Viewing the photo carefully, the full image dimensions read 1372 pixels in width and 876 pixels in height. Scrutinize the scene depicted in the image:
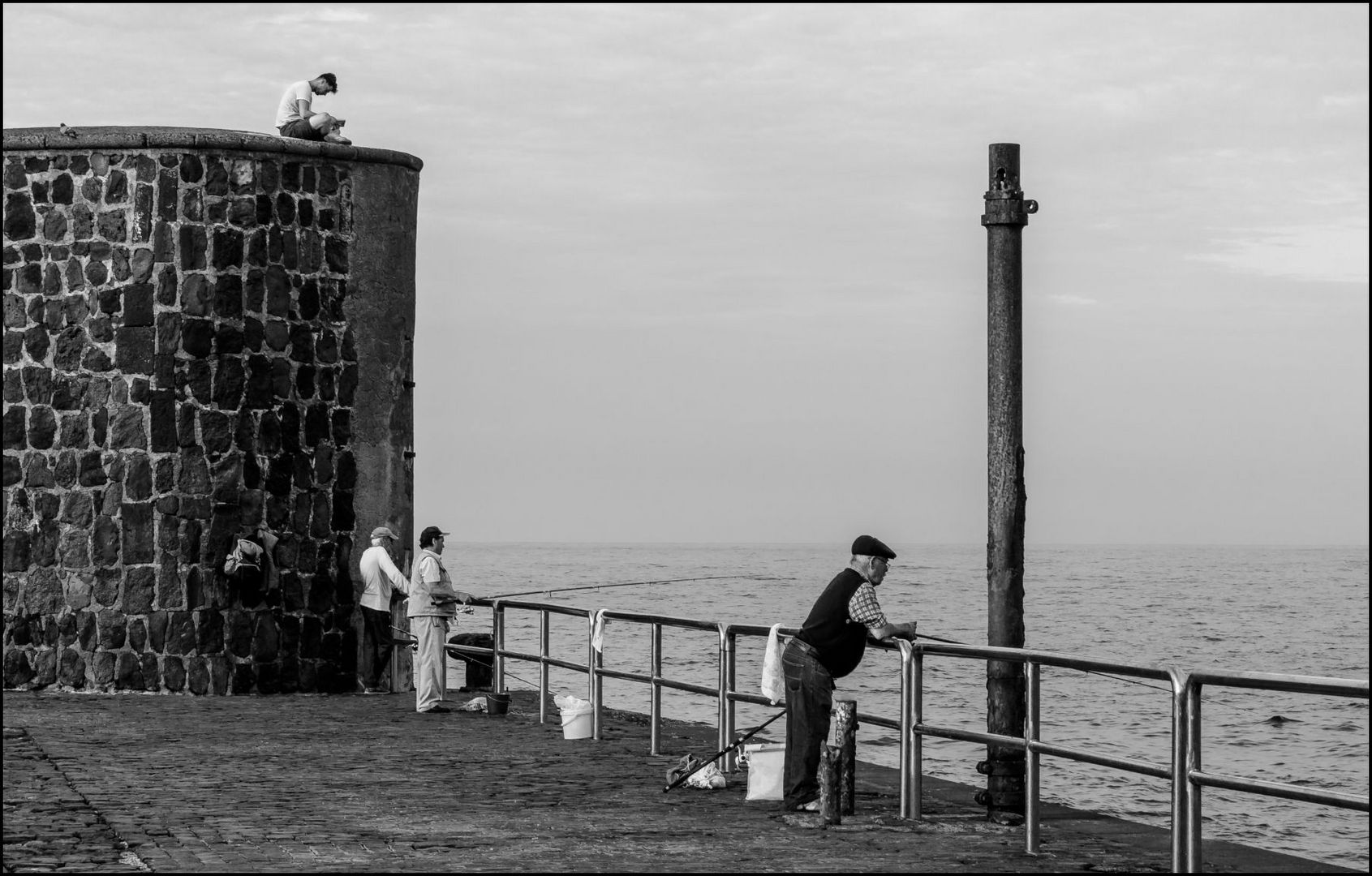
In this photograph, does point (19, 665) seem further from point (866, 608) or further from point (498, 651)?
point (866, 608)

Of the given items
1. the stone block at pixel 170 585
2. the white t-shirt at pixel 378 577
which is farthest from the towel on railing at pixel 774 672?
the stone block at pixel 170 585

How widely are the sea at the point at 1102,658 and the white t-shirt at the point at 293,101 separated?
5.16m

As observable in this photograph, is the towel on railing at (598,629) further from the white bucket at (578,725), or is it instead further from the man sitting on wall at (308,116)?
the man sitting on wall at (308,116)

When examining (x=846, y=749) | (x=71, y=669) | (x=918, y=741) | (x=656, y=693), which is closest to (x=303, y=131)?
(x=71, y=669)

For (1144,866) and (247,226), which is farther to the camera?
(247,226)

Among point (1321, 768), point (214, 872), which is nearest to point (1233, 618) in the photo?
point (1321, 768)

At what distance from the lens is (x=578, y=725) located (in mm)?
15414

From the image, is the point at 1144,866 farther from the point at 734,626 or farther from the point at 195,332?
the point at 195,332

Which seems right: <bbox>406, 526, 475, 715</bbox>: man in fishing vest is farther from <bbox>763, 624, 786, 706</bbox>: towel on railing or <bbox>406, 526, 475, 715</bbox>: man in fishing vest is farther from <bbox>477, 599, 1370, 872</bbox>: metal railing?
<bbox>763, 624, 786, 706</bbox>: towel on railing

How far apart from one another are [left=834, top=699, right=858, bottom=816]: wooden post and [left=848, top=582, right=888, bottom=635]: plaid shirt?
453mm

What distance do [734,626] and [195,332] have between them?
7.49m

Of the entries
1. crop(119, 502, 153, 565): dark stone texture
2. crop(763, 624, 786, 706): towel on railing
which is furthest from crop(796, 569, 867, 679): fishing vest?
crop(119, 502, 153, 565): dark stone texture

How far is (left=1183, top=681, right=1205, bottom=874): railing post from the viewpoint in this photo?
356 inches

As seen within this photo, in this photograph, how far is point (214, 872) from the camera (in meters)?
9.33
